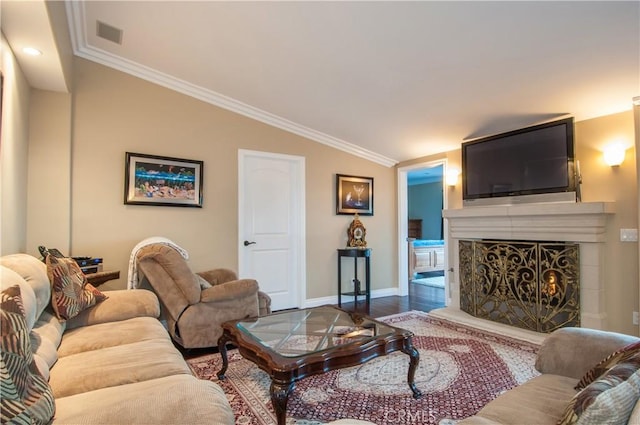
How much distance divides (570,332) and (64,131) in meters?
4.07

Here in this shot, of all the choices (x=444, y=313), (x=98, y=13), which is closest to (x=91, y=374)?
(x=98, y=13)

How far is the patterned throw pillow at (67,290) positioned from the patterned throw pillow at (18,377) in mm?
920

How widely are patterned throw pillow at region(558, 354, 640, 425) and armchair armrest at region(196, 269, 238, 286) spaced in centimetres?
327

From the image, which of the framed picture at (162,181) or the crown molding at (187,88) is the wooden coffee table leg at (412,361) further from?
the crown molding at (187,88)

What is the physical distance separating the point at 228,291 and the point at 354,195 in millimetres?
2673

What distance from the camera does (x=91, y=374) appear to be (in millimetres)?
1461

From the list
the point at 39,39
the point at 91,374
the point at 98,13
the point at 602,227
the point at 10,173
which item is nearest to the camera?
the point at 91,374

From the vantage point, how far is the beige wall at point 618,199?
293 centimetres

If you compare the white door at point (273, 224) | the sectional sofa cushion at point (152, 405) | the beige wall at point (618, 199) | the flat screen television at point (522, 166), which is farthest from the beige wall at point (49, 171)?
the beige wall at point (618, 199)

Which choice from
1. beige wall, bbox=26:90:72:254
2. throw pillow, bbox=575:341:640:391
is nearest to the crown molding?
beige wall, bbox=26:90:72:254

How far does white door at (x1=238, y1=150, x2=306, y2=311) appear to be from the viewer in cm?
422

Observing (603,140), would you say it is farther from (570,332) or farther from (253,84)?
(253,84)

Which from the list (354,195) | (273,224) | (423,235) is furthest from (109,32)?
(423,235)

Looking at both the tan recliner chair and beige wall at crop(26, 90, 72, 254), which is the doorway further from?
Result: beige wall at crop(26, 90, 72, 254)
